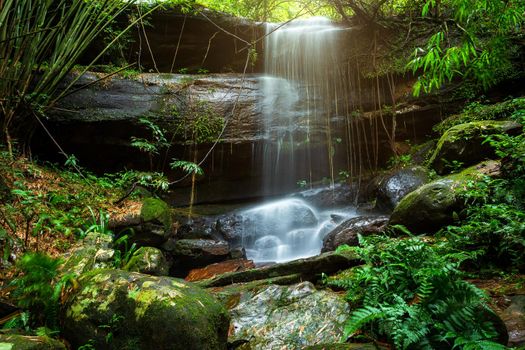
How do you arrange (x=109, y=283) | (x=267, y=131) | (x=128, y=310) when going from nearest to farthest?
(x=128, y=310) < (x=109, y=283) < (x=267, y=131)

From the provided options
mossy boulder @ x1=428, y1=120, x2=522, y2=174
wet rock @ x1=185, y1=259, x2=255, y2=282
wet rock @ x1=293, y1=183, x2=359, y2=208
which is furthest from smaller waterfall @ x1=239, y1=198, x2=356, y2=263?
mossy boulder @ x1=428, y1=120, x2=522, y2=174

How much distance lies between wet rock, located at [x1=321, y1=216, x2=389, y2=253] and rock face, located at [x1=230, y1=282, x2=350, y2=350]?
280 centimetres

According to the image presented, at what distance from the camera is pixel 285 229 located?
Answer: 8.18m

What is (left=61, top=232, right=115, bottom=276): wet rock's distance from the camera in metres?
3.04

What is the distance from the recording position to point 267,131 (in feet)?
30.3

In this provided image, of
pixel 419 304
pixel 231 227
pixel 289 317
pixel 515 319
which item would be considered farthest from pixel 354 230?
pixel 419 304

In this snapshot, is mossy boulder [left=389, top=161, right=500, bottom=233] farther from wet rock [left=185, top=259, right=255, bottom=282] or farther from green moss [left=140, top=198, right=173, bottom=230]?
green moss [left=140, top=198, right=173, bottom=230]

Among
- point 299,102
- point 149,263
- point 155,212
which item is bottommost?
point 149,263

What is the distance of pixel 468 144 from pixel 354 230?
2.64m

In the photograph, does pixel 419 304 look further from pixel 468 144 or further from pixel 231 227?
pixel 231 227

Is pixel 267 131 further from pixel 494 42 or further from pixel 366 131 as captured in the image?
pixel 494 42

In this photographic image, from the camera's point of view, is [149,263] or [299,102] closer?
[149,263]

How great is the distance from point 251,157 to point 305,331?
7.02 meters

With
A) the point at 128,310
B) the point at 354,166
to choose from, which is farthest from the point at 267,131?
the point at 128,310
